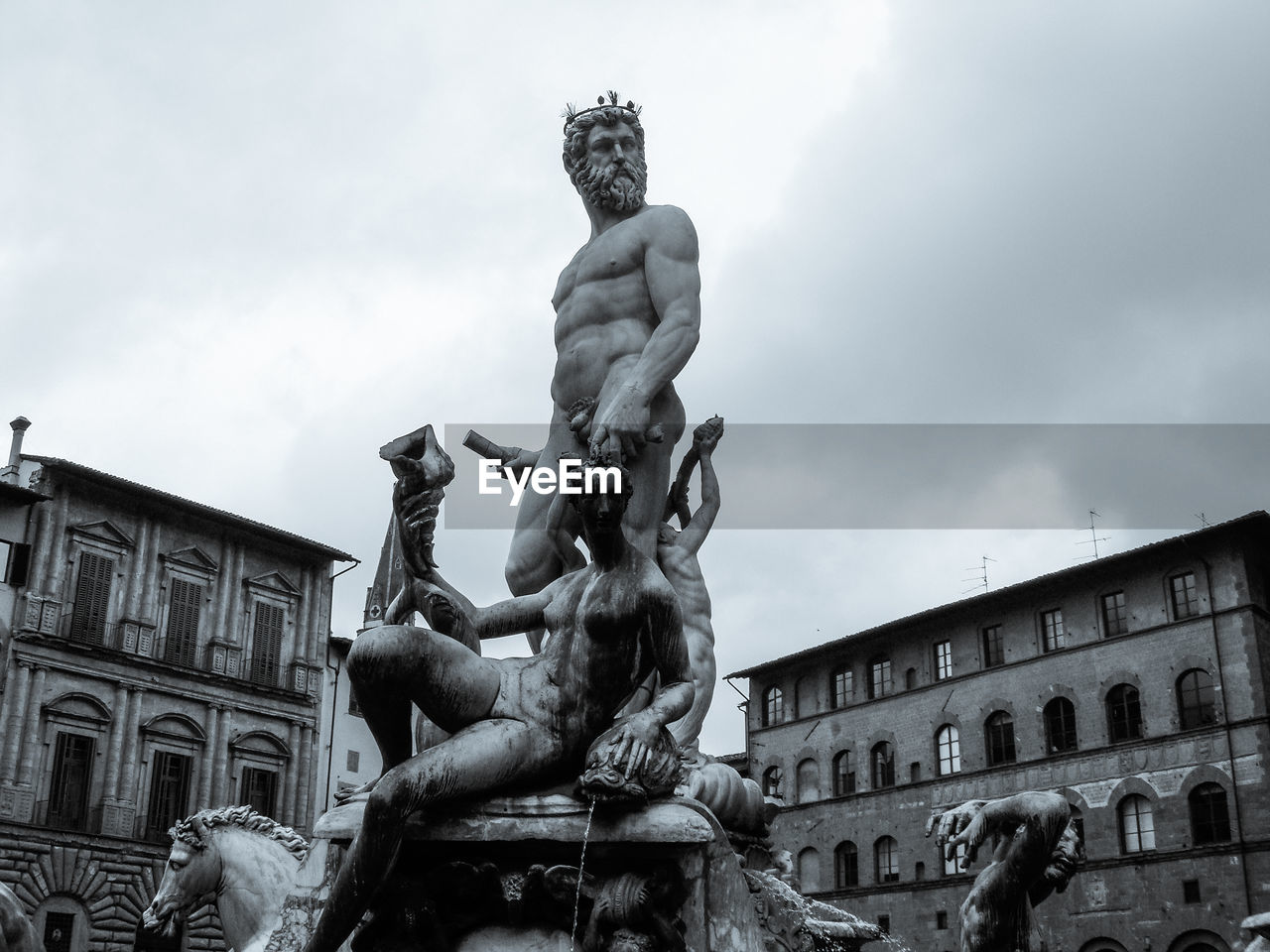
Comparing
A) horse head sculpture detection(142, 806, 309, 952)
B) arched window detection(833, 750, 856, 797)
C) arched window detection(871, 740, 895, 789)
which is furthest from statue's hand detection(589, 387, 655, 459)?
arched window detection(833, 750, 856, 797)

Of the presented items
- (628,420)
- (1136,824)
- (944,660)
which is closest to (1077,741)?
(1136,824)

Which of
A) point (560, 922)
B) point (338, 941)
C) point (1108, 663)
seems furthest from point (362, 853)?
point (1108, 663)

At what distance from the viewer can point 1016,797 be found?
217 inches

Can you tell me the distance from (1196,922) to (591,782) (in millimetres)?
39432

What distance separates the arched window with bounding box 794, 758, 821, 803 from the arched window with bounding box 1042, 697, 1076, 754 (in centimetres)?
976

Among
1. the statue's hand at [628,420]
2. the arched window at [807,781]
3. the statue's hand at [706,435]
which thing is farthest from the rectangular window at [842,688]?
the statue's hand at [628,420]

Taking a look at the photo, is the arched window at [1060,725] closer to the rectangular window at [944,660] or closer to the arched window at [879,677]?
the rectangular window at [944,660]

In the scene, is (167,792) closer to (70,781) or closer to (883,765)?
(70,781)

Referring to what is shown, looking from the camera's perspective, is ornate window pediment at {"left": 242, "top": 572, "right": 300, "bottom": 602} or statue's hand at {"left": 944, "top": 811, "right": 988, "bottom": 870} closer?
statue's hand at {"left": 944, "top": 811, "right": 988, "bottom": 870}

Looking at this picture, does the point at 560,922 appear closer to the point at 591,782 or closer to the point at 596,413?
the point at 591,782

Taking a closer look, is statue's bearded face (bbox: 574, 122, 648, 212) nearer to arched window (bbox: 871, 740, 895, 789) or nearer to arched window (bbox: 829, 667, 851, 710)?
arched window (bbox: 871, 740, 895, 789)

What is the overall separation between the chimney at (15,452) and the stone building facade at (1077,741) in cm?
2252

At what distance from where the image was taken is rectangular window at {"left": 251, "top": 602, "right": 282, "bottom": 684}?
Answer: 40.1 m

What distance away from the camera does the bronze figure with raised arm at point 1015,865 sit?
17.7 feet
